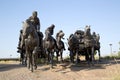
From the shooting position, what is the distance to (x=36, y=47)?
18.2 meters

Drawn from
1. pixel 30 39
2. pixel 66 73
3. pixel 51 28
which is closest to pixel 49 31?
pixel 51 28

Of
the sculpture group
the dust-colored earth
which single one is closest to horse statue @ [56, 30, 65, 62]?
the sculpture group

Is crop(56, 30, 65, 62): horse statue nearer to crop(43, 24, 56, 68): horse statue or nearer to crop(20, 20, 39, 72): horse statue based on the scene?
crop(43, 24, 56, 68): horse statue

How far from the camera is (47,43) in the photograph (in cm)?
2017

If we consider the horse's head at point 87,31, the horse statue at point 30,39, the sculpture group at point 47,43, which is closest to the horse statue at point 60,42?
the sculpture group at point 47,43

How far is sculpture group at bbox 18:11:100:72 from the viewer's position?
1814cm

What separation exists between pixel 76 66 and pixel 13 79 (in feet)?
20.0

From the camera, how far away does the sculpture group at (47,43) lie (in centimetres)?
1814

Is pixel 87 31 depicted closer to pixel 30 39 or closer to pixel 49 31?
pixel 49 31

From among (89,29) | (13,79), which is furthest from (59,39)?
(13,79)

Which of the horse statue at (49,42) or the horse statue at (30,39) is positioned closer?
the horse statue at (30,39)

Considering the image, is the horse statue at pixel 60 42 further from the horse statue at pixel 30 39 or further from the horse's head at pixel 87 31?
the horse statue at pixel 30 39

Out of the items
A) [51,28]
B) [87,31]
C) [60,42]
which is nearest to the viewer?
[51,28]

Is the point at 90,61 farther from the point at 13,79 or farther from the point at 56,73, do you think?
the point at 13,79
